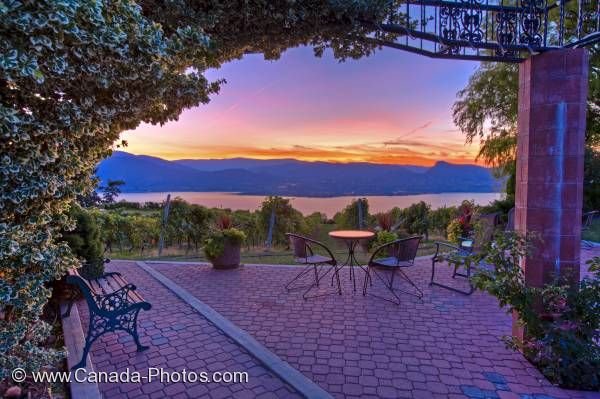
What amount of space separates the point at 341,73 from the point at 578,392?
758cm

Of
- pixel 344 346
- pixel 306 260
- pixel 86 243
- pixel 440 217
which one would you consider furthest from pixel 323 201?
pixel 344 346

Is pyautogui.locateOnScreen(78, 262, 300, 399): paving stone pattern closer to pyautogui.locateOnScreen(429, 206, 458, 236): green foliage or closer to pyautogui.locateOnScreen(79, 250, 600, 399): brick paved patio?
pyautogui.locateOnScreen(79, 250, 600, 399): brick paved patio

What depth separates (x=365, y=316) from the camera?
388cm

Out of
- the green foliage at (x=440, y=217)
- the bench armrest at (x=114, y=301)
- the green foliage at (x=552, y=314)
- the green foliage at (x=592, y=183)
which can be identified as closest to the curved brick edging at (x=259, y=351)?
the bench armrest at (x=114, y=301)

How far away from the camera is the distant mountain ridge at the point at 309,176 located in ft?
44.0

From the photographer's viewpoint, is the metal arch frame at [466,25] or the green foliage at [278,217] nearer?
the metal arch frame at [466,25]

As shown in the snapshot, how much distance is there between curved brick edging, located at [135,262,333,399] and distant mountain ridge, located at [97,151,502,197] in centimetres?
840

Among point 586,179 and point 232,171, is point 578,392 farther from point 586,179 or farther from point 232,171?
point 232,171

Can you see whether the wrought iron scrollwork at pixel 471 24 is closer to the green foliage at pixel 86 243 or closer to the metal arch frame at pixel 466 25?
the metal arch frame at pixel 466 25

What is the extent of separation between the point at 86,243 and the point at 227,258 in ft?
7.93

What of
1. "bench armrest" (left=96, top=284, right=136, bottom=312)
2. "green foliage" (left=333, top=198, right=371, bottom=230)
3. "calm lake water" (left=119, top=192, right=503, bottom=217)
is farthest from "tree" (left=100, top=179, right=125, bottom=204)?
"green foliage" (left=333, top=198, right=371, bottom=230)

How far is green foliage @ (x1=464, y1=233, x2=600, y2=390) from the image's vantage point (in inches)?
98.0

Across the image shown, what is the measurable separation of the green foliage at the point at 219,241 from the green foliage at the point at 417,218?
601cm

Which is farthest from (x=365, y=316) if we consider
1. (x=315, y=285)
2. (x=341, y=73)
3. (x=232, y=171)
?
(x=232, y=171)
